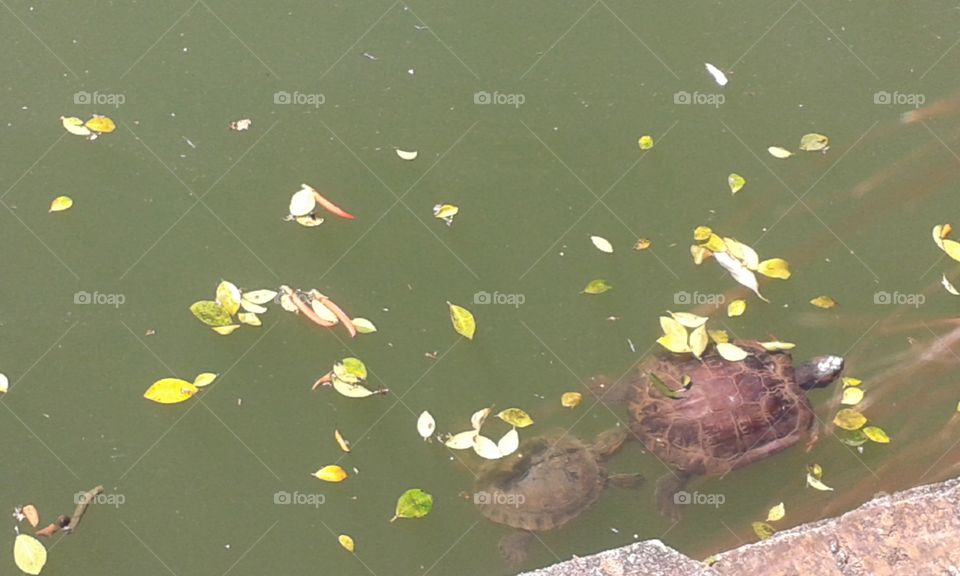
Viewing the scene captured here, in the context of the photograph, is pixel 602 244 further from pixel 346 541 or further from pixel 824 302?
pixel 346 541

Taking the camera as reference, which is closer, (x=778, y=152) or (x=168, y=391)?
(x=168, y=391)

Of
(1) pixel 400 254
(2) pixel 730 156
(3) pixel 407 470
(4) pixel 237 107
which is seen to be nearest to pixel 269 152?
(4) pixel 237 107

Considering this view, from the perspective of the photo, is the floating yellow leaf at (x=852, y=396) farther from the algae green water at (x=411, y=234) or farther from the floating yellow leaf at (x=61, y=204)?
the floating yellow leaf at (x=61, y=204)

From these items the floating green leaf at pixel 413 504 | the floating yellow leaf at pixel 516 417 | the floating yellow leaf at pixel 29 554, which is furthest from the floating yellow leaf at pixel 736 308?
the floating yellow leaf at pixel 29 554

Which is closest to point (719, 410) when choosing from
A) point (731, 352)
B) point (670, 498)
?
point (731, 352)

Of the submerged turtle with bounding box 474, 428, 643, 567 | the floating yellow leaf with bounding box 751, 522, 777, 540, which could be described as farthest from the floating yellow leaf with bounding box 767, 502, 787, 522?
the submerged turtle with bounding box 474, 428, 643, 567

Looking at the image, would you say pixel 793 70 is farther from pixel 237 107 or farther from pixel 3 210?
pixel 3 210
